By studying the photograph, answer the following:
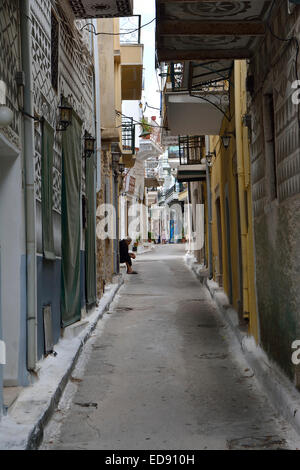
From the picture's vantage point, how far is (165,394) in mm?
7047

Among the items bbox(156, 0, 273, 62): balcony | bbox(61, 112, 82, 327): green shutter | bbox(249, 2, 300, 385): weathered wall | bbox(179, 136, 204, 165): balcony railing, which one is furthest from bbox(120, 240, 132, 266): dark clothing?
bbox(156, 0, 273, 62): balcony

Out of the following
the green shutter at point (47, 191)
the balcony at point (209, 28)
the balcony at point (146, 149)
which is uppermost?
the balcony at point (146, 149)

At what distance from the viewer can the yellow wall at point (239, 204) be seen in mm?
9398

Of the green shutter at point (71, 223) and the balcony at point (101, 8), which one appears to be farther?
the balcony at point (101, 8)

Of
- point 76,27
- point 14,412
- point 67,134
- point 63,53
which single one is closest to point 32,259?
point 14,412

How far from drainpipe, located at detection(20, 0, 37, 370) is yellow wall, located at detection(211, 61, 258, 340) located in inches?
133

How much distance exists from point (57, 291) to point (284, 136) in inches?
162

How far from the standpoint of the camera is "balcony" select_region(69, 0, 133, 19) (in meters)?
9.76

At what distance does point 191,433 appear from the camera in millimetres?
5652

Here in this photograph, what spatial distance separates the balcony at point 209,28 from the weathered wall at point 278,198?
22 cm

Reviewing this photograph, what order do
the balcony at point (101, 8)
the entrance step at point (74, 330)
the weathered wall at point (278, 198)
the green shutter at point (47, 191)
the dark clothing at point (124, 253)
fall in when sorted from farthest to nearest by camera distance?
the dark clothing at point (124, 253) → the balcony at point (101, 8) → the entrance step at point (74, 330) → the green shutter at point (47, 191) → the weathered wall at point (278, 198)

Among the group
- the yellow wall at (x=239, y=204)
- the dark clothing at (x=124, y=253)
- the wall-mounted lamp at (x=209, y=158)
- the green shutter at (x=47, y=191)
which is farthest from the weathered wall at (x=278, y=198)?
the dark clothing at (x=124, y=253)

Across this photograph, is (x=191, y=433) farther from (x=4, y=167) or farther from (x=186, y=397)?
(x=4, y=167)

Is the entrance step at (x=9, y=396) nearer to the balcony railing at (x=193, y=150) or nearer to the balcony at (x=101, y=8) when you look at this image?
the balcony at (x=101, y=8)
